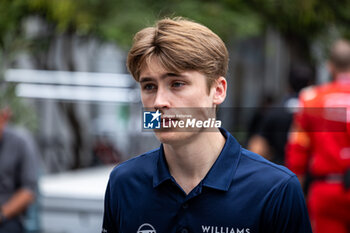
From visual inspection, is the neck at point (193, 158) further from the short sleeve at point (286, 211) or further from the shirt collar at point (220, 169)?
the short sleeve at point (286, 211)

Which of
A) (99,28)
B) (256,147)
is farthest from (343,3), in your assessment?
(99,28)

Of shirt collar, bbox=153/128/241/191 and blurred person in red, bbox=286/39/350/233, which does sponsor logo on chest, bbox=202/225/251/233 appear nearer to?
shirt collar, bbox=153/128/241/191

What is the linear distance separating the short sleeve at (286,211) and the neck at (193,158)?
27 centimetres

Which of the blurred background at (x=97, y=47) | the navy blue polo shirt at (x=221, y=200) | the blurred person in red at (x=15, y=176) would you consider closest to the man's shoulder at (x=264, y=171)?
the navy blue polo shirt at (x=221, y=200)

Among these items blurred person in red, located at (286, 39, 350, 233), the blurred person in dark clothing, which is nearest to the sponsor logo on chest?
blurred person in red, located at (286, 39, 350, 233)

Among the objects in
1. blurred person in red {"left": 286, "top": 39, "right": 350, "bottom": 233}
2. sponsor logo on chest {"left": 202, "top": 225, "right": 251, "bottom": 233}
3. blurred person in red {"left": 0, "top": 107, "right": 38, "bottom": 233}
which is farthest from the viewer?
blurred person in red {"left": 0, "top": 107, "right": 38, "bottom": 233}

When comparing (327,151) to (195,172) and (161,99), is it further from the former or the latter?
(161,99)

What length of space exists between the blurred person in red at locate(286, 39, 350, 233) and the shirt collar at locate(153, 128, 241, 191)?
6.13 ft

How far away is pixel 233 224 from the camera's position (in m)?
1.96

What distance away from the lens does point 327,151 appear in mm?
4125

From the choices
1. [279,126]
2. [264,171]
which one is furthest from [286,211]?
[279,126]

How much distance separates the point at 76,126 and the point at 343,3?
4.76 meters

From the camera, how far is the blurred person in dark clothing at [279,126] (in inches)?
231

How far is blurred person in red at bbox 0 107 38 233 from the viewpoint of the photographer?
4.66 m
